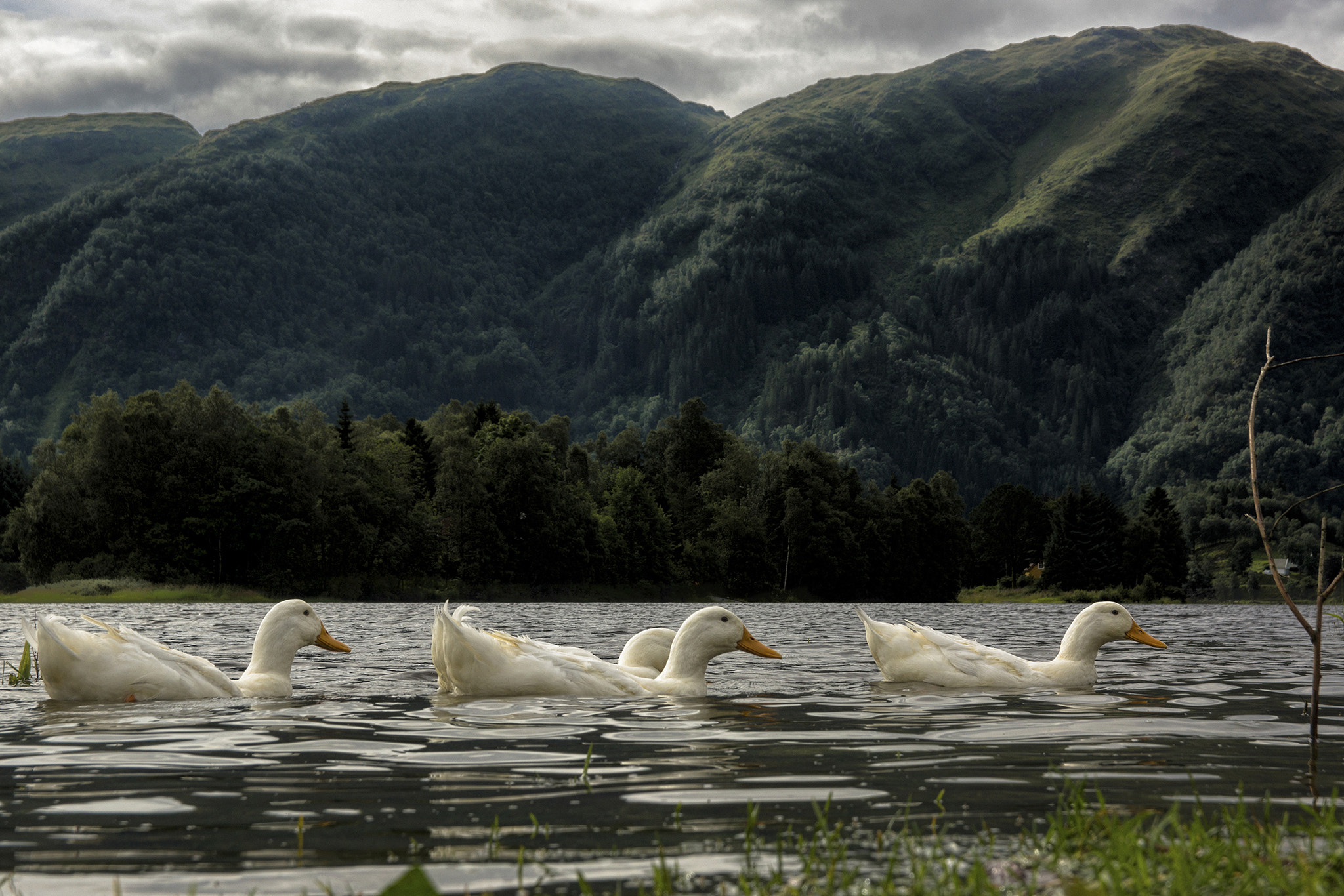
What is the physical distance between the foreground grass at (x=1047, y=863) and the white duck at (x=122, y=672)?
7.80m

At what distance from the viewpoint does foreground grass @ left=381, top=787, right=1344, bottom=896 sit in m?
3.92

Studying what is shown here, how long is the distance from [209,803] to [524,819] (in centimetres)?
172

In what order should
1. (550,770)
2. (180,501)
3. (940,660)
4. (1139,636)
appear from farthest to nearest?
(180,501), (1139,636), (940,660), (550,770)

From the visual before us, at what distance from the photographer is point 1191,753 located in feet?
26.8

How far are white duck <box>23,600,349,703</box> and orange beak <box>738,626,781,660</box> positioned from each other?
4738mm

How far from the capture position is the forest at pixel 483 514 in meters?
73.4

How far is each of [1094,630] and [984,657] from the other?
1554mm

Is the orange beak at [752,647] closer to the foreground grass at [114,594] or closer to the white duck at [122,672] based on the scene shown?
the white duck at [122,672]

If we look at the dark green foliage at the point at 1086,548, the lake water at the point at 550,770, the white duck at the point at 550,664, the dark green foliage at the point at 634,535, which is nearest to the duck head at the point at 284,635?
the lake water at the point at 550,770

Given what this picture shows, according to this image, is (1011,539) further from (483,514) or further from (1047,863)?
(1047,863)

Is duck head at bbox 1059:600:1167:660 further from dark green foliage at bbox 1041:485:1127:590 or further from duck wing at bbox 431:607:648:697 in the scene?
dark green foliage at bbox 1041:485:1127:590

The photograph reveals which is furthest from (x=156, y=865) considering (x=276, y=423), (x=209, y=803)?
(x=276, y=423)

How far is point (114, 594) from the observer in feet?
212

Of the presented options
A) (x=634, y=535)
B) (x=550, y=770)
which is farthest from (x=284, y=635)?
(x=634, y=535)
